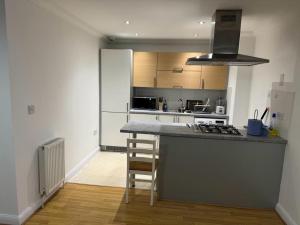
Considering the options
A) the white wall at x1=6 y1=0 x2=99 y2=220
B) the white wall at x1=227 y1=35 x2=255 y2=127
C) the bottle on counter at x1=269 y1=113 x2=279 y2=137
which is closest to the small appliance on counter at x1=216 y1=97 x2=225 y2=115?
the white wall at x1=227 y1=35 x2=255 y2=127

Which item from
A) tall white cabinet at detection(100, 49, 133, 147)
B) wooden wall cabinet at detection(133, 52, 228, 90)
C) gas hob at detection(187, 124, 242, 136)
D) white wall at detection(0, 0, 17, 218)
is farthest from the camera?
wooden wall cabinet at detection(133, 52, 228, 90)

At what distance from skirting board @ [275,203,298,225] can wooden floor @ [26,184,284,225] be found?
6 cm

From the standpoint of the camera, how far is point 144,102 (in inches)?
196

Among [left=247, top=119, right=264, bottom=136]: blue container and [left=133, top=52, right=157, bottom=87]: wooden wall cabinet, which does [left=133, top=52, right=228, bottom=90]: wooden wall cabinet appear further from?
[left=247, top=119, right=264, bottom=136]: blue container

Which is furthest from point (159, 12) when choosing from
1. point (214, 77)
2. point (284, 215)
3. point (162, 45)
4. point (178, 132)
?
point (284, 215)

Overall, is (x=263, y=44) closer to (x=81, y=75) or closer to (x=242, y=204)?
(x=242, y=204)

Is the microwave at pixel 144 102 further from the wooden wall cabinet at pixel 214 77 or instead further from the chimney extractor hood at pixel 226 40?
the chimney extractor hood at pixel 226 40

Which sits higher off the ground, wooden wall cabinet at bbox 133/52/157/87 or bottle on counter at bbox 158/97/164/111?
wooden wall cabinet at bbox 133/52/157/87

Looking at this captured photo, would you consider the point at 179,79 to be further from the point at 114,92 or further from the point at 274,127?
the point at 274,127

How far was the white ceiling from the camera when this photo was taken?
Result: 2531 mm

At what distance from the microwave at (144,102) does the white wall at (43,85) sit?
1.15 m

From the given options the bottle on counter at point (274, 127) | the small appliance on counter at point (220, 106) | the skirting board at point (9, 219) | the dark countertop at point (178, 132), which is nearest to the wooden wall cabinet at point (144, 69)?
the small appliance on counter at point (220, 106)

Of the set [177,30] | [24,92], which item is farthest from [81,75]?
[177,30]

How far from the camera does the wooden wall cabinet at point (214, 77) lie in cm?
475
